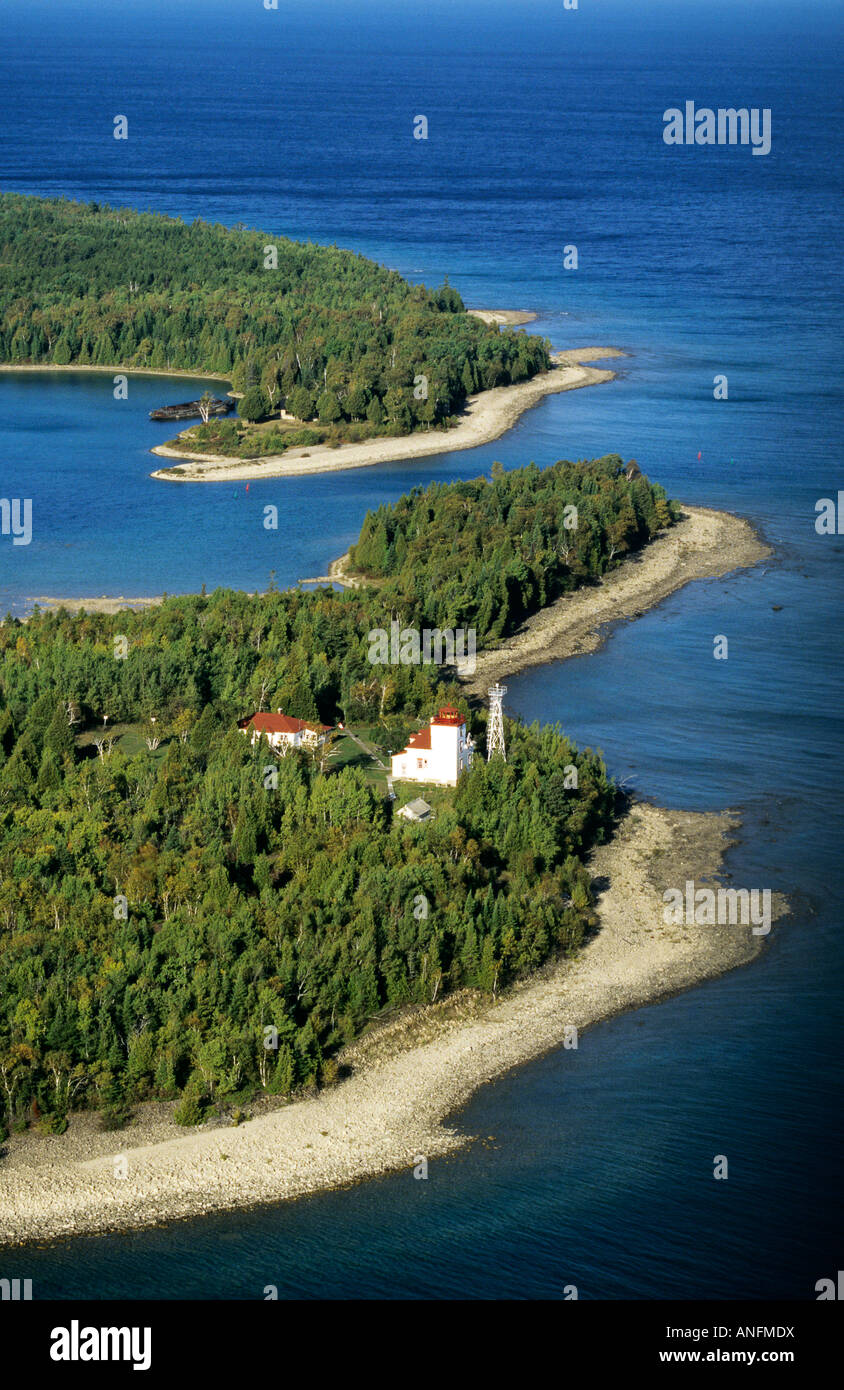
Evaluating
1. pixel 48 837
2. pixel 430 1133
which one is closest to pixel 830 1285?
pixel 430 1133

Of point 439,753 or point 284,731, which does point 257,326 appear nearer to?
point 284,731

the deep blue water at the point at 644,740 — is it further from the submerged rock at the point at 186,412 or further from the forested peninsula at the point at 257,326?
the forested peninsula at the point at 257,326

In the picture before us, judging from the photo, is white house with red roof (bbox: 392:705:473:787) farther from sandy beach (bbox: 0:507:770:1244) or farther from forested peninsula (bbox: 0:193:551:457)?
forested peninsula (bbox: 0:193:551:457)

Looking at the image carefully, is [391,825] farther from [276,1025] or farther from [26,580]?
[26,580]

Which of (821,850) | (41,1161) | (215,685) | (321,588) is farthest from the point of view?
(321,588)

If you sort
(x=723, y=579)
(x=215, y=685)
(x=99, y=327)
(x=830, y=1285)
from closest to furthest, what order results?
(x=830, y=1285)
(x=215, y=685)
(x=723, y=579)
(x=99, y=327)

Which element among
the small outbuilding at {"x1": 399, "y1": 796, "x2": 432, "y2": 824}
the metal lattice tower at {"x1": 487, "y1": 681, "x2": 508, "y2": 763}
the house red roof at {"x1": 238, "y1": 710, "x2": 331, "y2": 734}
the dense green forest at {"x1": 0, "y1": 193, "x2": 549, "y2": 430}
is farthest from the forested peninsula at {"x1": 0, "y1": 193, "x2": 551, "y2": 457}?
the small outbuilding at {"x1": 399, "y1": 796, "x2": 432, "y2": 824}

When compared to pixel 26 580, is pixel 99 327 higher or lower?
higher
